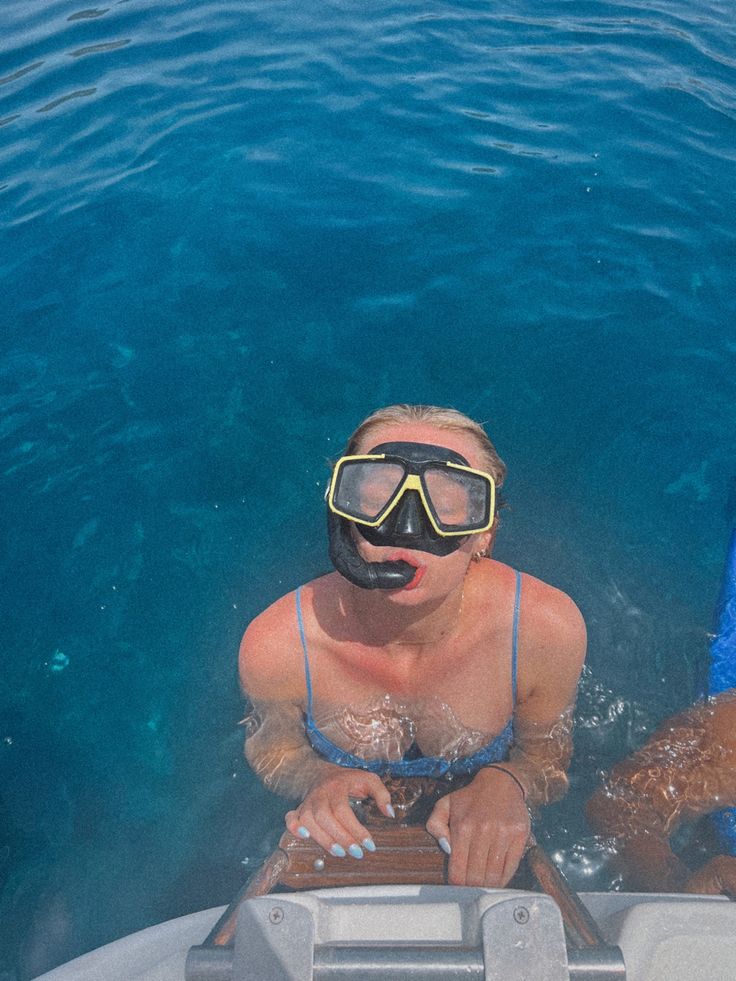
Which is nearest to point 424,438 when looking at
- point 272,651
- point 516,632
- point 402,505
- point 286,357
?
point 402,505

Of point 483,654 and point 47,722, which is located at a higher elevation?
point 483,654

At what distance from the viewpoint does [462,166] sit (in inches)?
261

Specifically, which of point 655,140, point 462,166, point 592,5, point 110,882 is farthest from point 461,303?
point 592,5

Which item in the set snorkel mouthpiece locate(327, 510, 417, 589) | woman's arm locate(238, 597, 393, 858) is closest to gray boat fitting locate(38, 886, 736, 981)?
woman's arm locate(238, 597, 393, 858)

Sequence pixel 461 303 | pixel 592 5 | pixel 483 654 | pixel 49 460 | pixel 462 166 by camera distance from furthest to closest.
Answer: pixel 592 5
pixel 462 166
pixel 461 303
pixel 49 460
pixel 483 654

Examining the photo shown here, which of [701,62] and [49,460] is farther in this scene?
[701,62]

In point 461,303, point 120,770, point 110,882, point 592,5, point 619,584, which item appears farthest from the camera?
point 592,5

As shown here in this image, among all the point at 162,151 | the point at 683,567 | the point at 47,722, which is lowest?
the point at 683,567

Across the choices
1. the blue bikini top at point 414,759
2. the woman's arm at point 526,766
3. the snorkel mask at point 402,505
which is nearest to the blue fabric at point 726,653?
the woman's arm at point 526,766

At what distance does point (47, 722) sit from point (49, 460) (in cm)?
175

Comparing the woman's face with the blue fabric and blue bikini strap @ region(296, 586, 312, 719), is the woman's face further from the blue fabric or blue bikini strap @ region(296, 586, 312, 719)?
the blue fabric

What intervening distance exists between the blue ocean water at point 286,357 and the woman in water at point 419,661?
2.14 feet

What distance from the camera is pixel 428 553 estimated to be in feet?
7.75

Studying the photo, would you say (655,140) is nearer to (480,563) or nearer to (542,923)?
(480,563)
